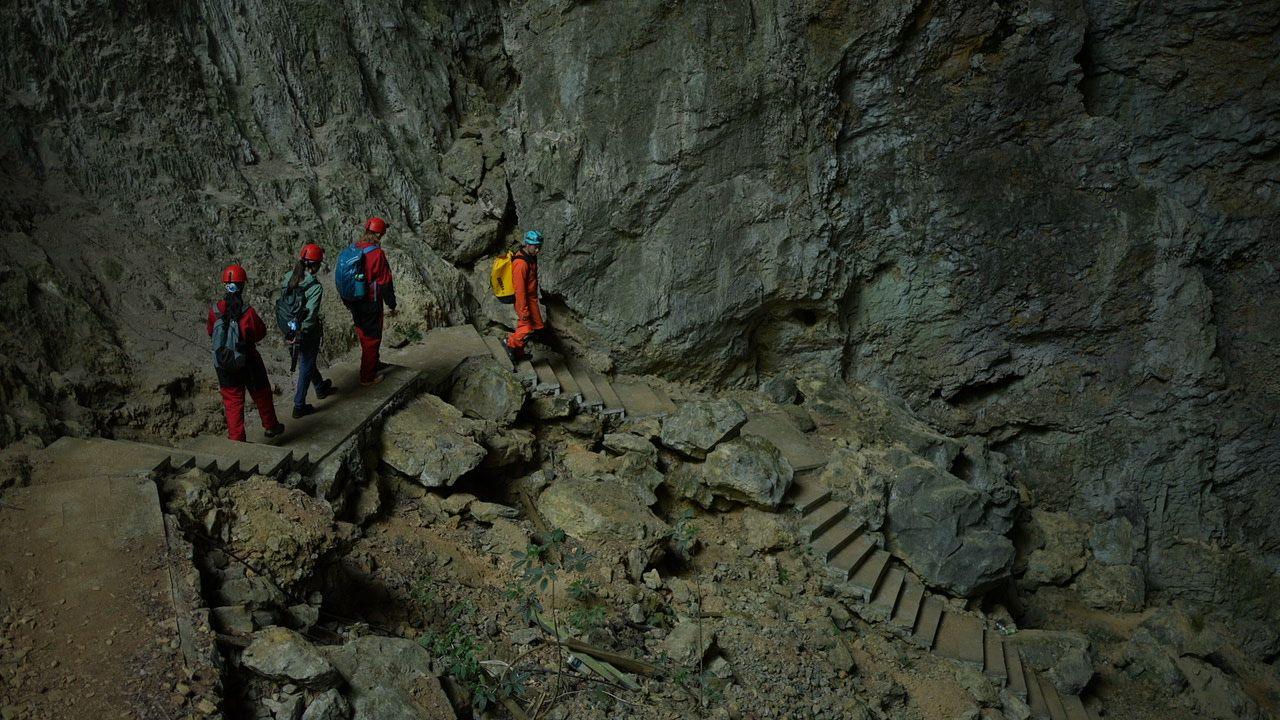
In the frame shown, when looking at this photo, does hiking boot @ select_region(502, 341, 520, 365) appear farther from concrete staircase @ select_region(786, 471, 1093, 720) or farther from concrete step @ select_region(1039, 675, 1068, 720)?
concrete step @ select_region(1039, 675, 1068, 720)

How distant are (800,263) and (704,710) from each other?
6.76m

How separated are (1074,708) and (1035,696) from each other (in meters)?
0.63

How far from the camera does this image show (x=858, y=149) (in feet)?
34.8

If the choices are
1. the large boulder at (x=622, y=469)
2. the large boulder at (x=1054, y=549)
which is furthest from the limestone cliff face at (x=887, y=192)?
the large boulder at (x=622, y=469)

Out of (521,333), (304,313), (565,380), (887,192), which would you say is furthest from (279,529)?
(887,192)

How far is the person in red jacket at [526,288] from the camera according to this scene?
29.0ft

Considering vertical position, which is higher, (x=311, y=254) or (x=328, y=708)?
(x=311, y=254)

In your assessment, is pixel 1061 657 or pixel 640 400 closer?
pixel 1061 657

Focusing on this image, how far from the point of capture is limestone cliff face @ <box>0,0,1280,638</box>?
9672 mm

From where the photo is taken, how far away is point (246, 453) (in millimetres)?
6227

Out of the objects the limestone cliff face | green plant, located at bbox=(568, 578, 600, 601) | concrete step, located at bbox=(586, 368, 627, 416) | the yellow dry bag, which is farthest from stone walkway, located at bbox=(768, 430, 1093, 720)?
the yellow dry bag

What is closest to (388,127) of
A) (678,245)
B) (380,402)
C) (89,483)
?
(678,245)

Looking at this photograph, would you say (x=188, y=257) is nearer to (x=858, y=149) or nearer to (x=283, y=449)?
(x=283, y=449)

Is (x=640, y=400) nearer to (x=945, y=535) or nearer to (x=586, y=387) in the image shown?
(x=586, y=387)
